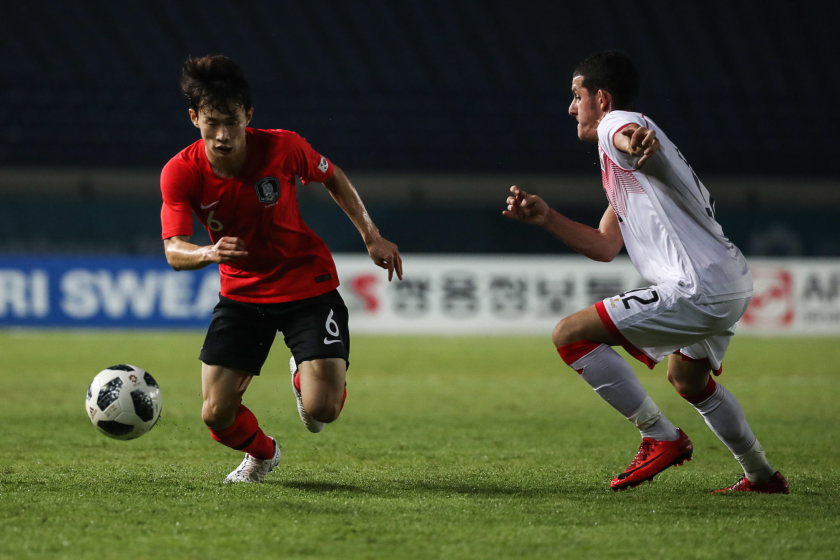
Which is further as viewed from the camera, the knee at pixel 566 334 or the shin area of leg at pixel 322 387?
A: the shin area of leg at pixel 322 387

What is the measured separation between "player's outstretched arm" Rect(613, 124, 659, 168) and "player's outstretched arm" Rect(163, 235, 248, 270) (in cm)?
149

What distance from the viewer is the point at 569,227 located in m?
4.09

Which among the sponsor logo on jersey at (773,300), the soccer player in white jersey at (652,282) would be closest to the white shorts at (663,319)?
the soccer player in white jersey at (652,282)

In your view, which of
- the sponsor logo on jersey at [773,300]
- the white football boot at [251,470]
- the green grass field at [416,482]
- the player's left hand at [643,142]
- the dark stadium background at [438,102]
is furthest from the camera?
the dark stadium background at [438,102]

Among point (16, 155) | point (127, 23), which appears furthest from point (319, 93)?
point (16, 155)

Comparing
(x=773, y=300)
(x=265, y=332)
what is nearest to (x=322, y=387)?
(x=265, y=332)

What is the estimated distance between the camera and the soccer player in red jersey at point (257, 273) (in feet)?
13.3

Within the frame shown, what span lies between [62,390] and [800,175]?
16.4 meters

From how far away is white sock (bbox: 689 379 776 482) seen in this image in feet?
13.3

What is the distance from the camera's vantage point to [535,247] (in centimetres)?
1638

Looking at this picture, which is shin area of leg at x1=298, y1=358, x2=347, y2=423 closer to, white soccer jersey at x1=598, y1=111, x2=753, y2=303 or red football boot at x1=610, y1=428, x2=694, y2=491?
red football boot at x1=610, y1=428, x2=694, y2=491

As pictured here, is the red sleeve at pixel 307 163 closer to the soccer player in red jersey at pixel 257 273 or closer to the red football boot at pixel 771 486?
the soccer player in red jersey at pixel 257 273

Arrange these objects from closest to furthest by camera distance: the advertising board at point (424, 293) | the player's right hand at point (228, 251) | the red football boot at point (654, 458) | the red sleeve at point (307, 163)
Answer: the player's right hand at point (228, 251)
the red football boot at point (654, 458)
the red sleeve at point (307, 163)
the advertising board at point (424, 293)

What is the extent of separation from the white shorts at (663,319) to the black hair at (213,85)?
5.63ft
